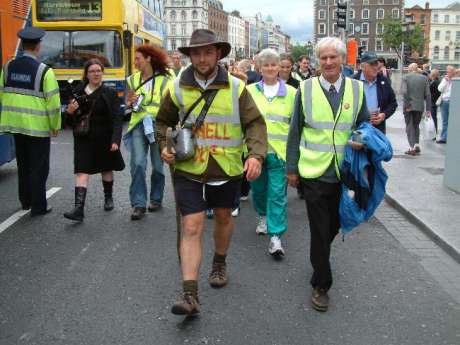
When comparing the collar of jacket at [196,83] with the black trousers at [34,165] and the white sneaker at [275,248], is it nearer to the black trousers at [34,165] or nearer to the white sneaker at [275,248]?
the white sneaker at [275,248]

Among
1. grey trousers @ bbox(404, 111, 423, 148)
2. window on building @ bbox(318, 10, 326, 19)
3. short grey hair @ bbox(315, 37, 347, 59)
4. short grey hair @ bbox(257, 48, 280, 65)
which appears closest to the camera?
short grey hair @ bbox(315, 37, 347, 59)

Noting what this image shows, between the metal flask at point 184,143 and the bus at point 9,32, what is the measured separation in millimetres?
5180

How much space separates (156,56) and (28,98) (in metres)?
1.51

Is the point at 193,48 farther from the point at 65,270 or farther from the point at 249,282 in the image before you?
the point at 65,270

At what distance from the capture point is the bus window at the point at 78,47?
15.8 m

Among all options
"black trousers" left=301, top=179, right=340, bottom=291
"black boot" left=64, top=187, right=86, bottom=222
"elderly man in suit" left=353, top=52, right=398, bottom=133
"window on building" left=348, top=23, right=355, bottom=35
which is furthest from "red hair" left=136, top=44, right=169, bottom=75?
"window on building" left=348, top=23, right=355, bottom=35

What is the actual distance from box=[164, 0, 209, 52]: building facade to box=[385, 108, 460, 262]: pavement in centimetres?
13172

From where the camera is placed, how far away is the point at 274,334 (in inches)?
146

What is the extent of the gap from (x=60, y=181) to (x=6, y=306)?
16.4 ft

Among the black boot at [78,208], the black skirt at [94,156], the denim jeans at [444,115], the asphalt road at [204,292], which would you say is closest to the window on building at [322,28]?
the denim jeans at [444,115]

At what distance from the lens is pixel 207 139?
4.07 metres

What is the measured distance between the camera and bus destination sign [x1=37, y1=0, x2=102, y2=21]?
1541 centimetres

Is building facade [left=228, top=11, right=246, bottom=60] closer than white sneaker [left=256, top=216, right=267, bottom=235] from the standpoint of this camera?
No

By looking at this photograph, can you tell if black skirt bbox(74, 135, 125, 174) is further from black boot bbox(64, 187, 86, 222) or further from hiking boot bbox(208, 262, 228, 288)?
hiking boot bbox(208, 262, 228, 288)
